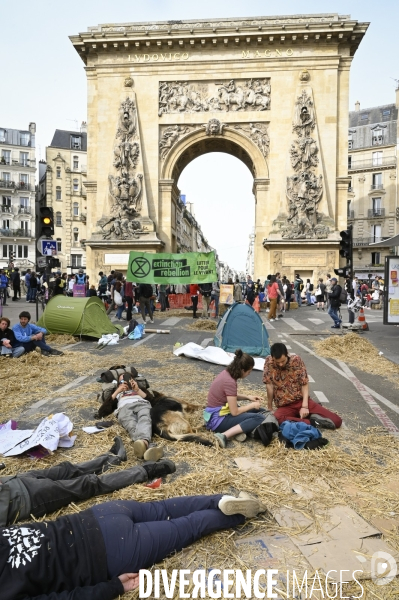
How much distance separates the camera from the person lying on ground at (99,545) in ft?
8.77

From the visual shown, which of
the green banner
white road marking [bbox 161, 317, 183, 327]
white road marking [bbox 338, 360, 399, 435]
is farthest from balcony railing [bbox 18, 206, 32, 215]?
white road marking [bbox 338, 360, 399, 435]

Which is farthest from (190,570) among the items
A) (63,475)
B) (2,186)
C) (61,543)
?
(2,186)

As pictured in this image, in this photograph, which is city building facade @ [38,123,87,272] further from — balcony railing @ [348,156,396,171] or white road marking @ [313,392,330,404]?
white road marking @ [313,392,330,404]

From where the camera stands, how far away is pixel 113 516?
10.3ft

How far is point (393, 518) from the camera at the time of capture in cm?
382

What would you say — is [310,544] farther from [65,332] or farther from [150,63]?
[150,63]

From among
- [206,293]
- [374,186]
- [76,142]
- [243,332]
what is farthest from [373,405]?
[76,142]

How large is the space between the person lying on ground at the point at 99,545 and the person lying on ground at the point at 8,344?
7.82 meters

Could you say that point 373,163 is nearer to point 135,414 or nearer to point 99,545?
point 135,414

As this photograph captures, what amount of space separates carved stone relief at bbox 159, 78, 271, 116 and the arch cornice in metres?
1.54

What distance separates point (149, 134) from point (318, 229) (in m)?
12.3

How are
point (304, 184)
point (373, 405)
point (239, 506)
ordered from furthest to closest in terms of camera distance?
point (304, 184), point (373, 405), point (239, 506)

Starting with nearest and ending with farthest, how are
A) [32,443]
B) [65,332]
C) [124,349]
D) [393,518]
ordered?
1. [393,518]
2. [32,443]
3. [124,349]
4. [65,332]

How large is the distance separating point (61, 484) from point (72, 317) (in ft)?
34.0
